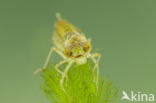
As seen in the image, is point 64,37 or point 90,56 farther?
point 64,37

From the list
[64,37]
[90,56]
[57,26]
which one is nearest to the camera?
[90,56]

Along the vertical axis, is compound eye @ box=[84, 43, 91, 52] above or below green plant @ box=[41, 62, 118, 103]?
above

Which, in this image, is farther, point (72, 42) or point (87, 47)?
point (72, 42)

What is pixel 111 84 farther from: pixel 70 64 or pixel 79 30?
pixel 79 30

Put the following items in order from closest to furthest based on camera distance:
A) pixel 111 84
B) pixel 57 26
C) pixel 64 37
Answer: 1. pixel 111 84
2. pixel 64 37
3. pixel 57 26

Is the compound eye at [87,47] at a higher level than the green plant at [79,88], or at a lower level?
higher

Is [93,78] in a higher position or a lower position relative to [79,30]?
lower

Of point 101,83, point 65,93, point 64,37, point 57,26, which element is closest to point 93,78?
point 101,83

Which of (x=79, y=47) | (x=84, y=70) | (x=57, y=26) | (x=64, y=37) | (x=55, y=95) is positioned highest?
(x=57, y=26)
